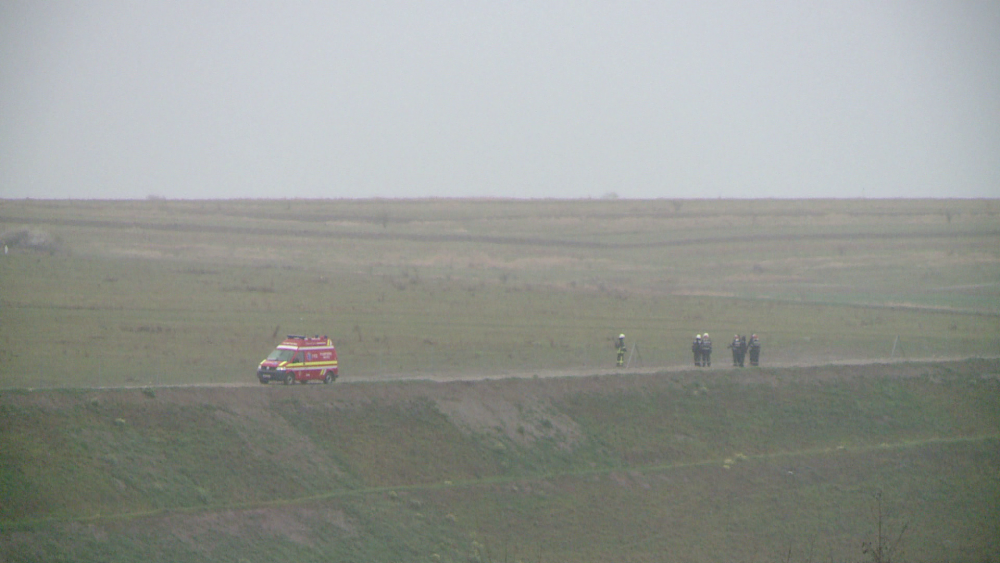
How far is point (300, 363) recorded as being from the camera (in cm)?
3769

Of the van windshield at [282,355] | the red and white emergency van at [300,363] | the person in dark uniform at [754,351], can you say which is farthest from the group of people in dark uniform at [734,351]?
the van windshield at [282,355]

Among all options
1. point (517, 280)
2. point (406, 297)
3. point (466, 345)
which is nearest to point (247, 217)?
point (517, 280)

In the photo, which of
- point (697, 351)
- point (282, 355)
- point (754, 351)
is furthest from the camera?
point (754, 351)

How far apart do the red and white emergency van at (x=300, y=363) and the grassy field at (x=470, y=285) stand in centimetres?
273

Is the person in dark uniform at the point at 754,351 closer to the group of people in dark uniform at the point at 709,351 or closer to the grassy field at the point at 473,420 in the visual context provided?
the group of people in dark uniform at the point at 709,351

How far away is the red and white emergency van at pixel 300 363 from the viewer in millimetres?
37500

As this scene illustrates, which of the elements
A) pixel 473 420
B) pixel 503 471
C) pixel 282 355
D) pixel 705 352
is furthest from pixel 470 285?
pixel 503 471

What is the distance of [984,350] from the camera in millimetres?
57250

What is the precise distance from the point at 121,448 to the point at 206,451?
2.35 metres

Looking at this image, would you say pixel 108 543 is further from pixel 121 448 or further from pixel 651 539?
pixel 651 539

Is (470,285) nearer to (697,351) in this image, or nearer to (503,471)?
(697,351)

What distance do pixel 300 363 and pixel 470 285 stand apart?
36.4 meters

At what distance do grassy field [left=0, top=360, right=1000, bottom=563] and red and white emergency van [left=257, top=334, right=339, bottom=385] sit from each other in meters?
1.26

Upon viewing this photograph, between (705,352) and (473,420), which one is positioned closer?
(473,420)
